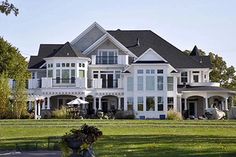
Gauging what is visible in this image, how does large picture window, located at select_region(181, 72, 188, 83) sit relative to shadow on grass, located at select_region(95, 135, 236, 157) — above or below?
above

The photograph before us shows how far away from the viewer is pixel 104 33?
63.3m

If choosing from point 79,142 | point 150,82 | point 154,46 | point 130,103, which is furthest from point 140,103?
point 79,142

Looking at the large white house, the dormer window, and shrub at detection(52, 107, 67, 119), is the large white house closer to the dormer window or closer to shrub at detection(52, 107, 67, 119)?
the dormer window

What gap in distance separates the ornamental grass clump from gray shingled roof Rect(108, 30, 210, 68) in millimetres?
54161

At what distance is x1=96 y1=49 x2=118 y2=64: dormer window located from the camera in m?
62.6

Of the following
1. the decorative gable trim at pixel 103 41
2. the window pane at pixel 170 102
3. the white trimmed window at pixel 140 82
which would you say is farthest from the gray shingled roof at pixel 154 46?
the white trimmed window at pixel 140 82

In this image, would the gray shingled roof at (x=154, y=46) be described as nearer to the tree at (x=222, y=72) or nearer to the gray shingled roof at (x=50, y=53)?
the gray shingled roof at (x=50, y=53)

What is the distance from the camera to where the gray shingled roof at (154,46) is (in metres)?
65.5

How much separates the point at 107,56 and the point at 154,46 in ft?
26.1

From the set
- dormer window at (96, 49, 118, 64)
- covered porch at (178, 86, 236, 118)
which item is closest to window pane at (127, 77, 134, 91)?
dormer window at (96, 49, 118, 64)

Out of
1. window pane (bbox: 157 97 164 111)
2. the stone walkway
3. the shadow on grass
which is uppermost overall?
window pane (bbox: 157 97 164 111)

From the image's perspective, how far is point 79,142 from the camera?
10.7 metres

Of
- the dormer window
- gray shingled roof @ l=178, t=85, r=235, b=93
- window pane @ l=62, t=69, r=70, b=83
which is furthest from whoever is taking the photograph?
the dormer window

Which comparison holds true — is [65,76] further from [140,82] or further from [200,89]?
[200,89]
